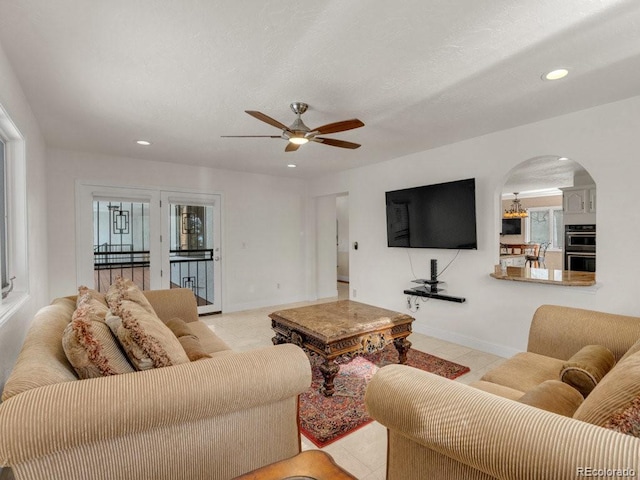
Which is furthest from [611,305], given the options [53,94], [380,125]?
→ [53,94]

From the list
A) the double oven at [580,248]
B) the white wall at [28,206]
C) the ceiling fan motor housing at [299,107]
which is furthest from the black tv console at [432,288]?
the white wall at [28,206]

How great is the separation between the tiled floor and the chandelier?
5.27 m

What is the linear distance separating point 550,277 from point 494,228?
68 cm

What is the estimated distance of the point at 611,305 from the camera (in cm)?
274

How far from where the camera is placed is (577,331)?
2029mm

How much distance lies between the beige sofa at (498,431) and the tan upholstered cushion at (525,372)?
0.51 metres

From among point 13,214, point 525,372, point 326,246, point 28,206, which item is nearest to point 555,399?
point 525,372

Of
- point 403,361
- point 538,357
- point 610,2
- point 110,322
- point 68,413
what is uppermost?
point 610,2

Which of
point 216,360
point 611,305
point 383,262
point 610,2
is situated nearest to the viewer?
point 216,360

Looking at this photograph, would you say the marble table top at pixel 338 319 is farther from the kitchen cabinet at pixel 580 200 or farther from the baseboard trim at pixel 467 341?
the kitchen cabinet at pixel 580 200

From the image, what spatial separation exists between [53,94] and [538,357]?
385cm

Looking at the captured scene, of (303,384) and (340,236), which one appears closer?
(303,384)

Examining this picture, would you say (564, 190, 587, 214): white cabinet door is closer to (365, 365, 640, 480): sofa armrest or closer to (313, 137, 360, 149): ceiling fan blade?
(313, 137, 360, 149): ceiling fan blade

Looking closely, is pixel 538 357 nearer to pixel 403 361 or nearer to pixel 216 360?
pixel 403 361
